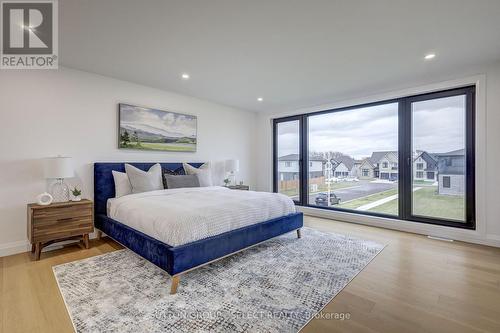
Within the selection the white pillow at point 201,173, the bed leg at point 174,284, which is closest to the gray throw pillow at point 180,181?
the white pillow at point 201,173

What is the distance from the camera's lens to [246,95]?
4730 millimetres

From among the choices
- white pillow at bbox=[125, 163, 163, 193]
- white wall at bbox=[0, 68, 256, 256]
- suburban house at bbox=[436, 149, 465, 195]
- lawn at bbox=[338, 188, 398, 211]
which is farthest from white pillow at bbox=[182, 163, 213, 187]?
suburban house at bbox=[436, 149, 465, 195]

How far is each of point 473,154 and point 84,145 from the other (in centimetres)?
575

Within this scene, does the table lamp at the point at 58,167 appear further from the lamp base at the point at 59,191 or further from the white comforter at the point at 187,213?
the white comforter at the point at 187,213

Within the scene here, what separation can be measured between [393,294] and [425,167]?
2.67m

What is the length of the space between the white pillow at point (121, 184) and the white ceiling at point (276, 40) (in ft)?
5.12

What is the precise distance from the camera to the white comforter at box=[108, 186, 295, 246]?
2.23 m

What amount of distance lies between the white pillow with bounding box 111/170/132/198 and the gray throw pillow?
0.58m

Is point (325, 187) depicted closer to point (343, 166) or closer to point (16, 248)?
point (343, 166)

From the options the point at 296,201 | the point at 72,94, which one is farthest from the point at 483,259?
the point at 72,94

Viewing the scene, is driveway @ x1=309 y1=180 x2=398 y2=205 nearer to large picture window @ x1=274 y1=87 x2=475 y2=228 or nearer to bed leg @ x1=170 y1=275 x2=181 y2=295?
large picture window @ x1=274 y1=87 x2=475 y2=228

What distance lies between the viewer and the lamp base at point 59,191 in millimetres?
3215

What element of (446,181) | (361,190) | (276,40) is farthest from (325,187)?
(276,40)

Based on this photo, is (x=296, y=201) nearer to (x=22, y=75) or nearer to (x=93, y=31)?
(x=93, y=31)
